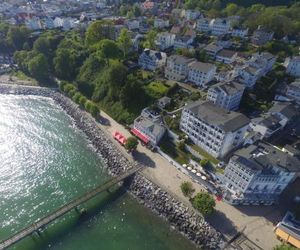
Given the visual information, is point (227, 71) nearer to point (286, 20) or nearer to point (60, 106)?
point (286, 20)

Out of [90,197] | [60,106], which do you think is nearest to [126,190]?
[90,197]

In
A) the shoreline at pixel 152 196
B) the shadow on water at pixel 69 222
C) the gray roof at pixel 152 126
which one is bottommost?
the shadow on water at pixel 69 222

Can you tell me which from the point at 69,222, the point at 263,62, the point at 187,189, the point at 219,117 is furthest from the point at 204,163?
the point at 263,62

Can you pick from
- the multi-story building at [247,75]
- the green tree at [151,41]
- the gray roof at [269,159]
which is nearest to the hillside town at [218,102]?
the gray roof at [269,159]

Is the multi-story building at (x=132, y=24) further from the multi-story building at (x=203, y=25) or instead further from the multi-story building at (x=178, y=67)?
the multi-story building at (x=178, y=67)

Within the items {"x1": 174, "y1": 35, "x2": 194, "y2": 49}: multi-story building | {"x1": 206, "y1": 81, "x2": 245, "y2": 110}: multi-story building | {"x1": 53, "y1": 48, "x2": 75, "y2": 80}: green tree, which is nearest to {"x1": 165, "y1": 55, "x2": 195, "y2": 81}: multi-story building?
{"x1": 206, "y1": 81, "x2": 245, "y2": 110}: multi-story building

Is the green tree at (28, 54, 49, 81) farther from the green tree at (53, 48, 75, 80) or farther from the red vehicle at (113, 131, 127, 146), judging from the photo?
the red vehicle at (113, 131, 127, 146)
